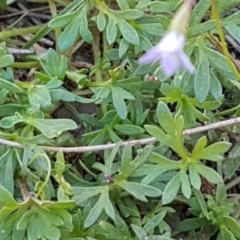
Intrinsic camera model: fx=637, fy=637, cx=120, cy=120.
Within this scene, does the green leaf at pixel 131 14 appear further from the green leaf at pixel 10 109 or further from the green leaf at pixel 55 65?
the green leaf at pixel 10 109

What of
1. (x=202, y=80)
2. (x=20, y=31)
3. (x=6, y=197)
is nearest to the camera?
(x=6, y=197)

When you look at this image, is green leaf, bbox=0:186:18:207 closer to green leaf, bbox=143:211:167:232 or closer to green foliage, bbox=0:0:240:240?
green foliage, bbox=0:0:240:240

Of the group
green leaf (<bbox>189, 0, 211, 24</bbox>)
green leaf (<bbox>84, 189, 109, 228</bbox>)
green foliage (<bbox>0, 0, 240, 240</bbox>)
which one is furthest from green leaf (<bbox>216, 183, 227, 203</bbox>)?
green leaf (<bbox>189, 0, 211, 24</bbox>)

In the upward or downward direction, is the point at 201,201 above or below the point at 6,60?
below

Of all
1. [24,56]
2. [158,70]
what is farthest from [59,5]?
[158,70]

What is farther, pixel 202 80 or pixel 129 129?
pixel 129 129

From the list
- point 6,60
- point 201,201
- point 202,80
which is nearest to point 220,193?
point 201,201

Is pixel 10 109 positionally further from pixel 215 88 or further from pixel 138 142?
pixel 215 88
